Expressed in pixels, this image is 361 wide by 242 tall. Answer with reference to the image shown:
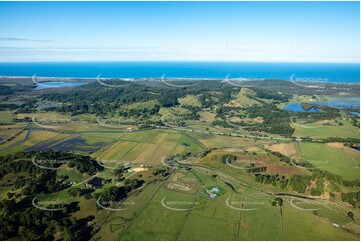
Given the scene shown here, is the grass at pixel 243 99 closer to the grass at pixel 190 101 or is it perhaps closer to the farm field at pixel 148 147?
the grass at pixel 190 101

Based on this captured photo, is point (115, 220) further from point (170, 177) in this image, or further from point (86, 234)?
point (170, 177)

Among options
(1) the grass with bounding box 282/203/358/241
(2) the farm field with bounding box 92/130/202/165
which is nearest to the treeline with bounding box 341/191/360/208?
(1) the grass with bounding box 282/203/358/241

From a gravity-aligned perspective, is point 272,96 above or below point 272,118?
above

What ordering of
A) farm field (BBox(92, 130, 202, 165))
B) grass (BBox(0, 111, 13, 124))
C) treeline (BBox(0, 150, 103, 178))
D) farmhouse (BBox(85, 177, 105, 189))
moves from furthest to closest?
grass (BBox(0, 111, 13, 124)) < farm field (BBox(92, 130, 202, 165)) < treeline (BBox(0, 150, 103, 178)) < farmhouse (BBox(85, 177, 105, 189))

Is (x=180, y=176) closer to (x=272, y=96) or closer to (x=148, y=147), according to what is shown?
(x=148, y=147)

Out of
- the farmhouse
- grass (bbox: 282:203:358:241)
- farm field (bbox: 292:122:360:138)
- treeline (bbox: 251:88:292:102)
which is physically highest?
treeline (bbox: 251:88:292:102)

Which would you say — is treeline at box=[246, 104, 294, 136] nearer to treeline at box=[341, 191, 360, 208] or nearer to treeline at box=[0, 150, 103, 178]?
treeline at box=[341, 191, 360, 208]

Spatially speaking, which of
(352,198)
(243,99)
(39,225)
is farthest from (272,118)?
(39,225)
